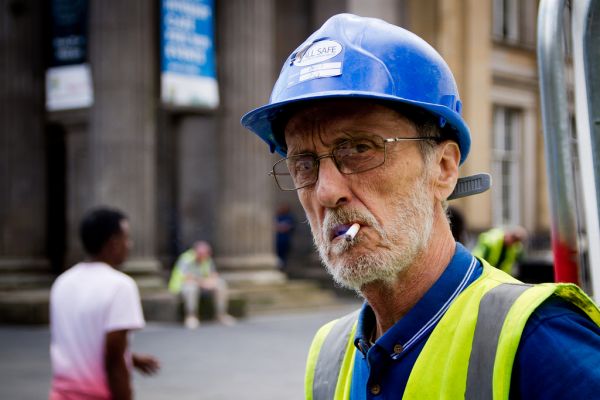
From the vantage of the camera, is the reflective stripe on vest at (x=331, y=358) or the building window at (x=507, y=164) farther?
the building window at (x=507, y=164)

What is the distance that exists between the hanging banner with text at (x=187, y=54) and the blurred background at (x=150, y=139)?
28 mm

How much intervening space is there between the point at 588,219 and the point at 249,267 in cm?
1565

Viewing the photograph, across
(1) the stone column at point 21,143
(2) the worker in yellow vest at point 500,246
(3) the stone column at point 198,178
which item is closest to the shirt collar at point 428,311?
(2) the worker in yellow vest at point 500,246

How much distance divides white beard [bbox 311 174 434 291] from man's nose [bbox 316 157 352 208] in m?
0.03

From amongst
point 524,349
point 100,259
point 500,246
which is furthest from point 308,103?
point 500,246

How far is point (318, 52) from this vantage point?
1878 mm

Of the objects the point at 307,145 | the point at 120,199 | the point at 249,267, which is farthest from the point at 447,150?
the point at 249,267

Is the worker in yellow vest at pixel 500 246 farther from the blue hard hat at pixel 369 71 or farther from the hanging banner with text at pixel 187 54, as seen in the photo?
the hanging banner with text at pixel 187 54

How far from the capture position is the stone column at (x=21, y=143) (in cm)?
1738

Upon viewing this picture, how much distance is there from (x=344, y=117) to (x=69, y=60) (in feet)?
51.2

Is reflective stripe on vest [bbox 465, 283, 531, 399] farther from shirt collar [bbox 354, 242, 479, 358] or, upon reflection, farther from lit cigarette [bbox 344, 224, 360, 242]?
lit cigarette [bbox 344, 224, 360, 242]

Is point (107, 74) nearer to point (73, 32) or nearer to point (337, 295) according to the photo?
point (73, 32)

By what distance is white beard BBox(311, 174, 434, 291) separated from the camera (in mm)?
1818

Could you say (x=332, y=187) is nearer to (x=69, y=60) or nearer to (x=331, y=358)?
(x=331, y=358)
